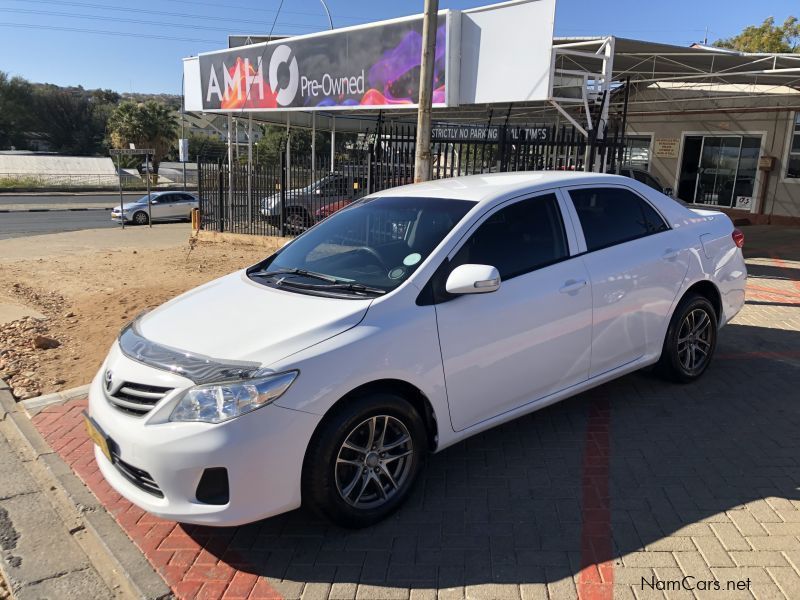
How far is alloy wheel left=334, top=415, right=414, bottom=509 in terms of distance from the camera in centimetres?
310

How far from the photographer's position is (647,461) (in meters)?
3.85

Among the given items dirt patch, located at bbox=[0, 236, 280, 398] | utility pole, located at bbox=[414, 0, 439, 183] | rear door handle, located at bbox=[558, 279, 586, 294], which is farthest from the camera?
utility pole, located at bbox=[414, 0, 439, 183]

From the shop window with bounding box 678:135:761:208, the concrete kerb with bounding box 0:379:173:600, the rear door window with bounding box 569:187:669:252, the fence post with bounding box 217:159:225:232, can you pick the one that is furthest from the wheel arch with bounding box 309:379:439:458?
the shop window with bounding box 678:135:761:208

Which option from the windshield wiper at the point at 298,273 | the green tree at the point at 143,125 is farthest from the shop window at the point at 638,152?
the green tree at the point at 143,125

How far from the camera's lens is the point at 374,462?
3.19m

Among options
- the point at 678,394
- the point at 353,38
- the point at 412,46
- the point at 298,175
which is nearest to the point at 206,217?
the point at 298,175

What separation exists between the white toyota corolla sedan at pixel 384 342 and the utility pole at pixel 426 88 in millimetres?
3669

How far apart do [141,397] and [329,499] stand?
1040mm

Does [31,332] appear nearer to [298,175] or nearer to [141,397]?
[141,397]

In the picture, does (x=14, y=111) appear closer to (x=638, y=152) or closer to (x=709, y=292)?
(x=638, y=152)

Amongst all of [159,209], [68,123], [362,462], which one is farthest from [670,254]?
[68,123]

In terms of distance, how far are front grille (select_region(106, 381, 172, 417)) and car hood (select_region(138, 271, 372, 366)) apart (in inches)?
10.1

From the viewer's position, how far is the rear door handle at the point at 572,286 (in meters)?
3.85

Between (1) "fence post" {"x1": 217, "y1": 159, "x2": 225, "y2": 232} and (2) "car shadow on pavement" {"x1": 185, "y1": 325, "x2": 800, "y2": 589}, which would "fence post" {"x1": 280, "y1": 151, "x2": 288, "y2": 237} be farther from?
(2) "car shadow on pavement" {"x1": 185, "y1": 325, "x2": 800, "y2": 589}
